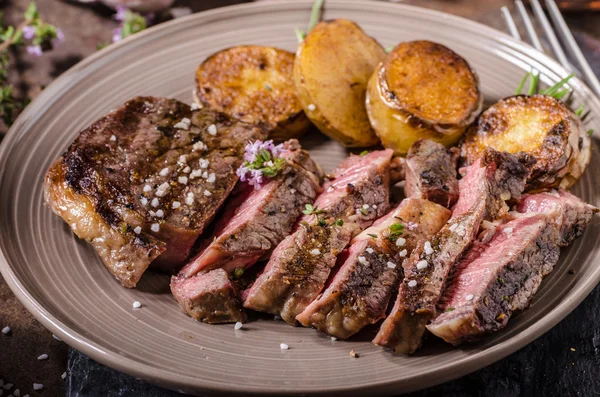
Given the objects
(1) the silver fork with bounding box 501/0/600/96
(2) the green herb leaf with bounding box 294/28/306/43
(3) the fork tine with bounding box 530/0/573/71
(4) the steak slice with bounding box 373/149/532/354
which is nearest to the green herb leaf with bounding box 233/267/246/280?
(4) the steak slice with bounding box 373/149/532/354

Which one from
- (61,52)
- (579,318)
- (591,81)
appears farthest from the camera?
(61,52)

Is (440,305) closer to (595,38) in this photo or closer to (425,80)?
(425,80)

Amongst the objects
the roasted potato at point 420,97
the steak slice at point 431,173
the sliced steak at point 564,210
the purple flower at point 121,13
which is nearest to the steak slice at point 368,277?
the steak slice at point 431,173

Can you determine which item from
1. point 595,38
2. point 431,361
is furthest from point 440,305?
point 595,38

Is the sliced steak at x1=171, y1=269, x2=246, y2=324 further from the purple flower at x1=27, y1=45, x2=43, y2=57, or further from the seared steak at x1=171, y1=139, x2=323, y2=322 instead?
the purple flower at x1=27, y1=45, x2=43, y2=57

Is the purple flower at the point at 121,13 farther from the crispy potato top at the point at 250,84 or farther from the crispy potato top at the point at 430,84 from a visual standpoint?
the crispy potato top at the point at 430,84
